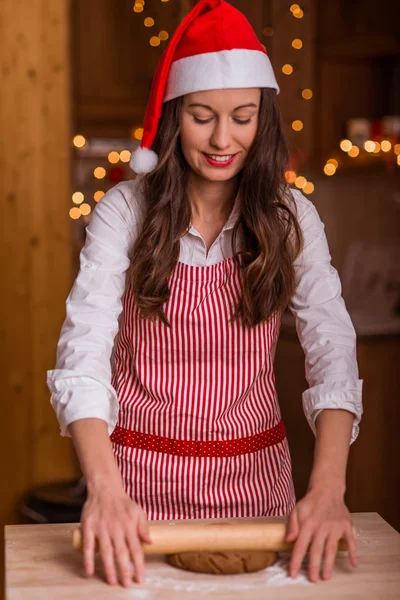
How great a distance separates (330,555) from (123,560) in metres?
0.24

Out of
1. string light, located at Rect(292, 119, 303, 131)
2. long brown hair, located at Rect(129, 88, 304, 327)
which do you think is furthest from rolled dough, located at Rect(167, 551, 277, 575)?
string light, located at Rect(292, 119, 303, 131)

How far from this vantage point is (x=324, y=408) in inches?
50.4

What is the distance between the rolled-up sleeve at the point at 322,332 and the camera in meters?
1.29

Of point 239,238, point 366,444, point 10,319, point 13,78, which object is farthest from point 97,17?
point 239,238

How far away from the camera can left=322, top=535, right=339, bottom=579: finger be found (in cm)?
107

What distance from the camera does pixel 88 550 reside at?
1.04m

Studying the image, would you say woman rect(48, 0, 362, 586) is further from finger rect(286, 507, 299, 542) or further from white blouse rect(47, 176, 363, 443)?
finger rect(286, 507, 299, 542)

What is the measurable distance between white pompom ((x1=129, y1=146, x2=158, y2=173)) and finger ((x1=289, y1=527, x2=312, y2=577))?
0.63 m

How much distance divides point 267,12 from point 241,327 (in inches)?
89.4

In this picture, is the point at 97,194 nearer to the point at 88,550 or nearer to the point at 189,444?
the point at 189,444

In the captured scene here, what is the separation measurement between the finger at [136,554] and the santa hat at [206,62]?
0.61m

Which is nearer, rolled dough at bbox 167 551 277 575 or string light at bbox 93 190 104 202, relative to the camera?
rolled dough at bbox 167 551 277 575

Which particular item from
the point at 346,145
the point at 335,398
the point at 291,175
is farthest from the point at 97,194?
the point at 335,398

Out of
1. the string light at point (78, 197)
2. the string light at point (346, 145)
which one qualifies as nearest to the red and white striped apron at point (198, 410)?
the string light at point (346, 145)
